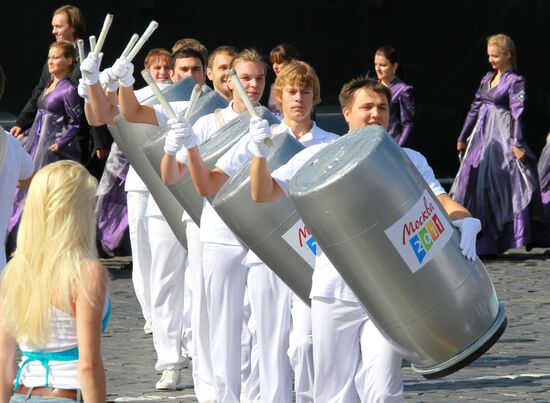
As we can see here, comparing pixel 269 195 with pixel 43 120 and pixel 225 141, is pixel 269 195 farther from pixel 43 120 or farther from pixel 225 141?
pixel 43 120

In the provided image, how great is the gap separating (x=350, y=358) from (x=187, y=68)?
318 cm

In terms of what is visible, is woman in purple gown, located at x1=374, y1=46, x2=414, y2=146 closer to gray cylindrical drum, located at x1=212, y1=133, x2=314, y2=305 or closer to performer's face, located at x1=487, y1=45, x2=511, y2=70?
performer's face, located at x1=487, y1=45, x2=511, y2=70

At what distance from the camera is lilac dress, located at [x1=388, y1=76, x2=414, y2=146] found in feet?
40.4

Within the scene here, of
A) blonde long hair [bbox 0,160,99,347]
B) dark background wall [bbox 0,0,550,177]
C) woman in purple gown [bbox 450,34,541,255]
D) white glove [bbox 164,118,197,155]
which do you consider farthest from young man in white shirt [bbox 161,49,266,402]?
dark background wall [bbox 0,0,550,177]

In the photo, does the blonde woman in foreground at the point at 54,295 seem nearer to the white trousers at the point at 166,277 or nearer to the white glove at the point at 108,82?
the white glove at the point at 108,82

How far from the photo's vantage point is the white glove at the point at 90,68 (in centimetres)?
740

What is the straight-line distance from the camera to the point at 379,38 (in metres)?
15.1

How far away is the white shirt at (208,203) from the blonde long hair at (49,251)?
7.77 ft

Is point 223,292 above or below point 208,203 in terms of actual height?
below

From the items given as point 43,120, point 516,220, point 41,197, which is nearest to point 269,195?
point 41,197

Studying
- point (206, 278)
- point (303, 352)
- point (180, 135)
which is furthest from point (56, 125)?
point (303, 352)

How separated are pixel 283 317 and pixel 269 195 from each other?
948 mm

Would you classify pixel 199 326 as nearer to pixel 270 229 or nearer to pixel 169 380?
pixel 169 380

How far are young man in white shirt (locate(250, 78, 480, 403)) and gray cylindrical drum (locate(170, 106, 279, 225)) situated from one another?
0.81 m
